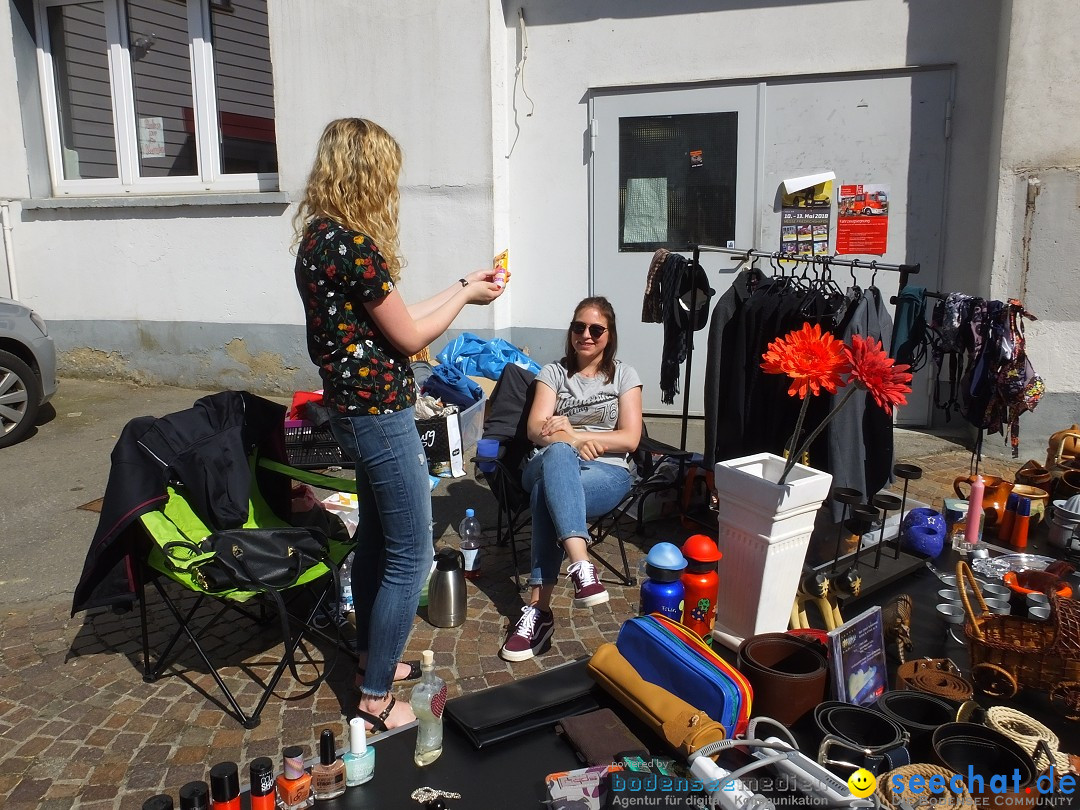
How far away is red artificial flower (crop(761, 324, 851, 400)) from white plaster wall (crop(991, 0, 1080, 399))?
3.83 meters

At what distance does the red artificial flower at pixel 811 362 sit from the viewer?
2484mm

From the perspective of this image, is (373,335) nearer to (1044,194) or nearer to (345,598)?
(345,598)

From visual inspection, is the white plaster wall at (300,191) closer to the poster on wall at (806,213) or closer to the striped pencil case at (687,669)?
the poster on wall at (806,213)

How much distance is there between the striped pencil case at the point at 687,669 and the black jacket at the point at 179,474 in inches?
65.1

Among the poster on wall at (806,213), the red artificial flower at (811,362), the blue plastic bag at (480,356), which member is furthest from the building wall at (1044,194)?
the red artificial flower at (811,362)

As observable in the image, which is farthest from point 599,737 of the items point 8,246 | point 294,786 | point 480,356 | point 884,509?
point 8,246

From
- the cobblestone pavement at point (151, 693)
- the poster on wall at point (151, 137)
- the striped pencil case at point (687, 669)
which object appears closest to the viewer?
the striped pencil case at point (687, 669)

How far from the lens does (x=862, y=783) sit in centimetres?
172

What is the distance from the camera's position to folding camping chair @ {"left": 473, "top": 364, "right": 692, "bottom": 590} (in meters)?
3.93

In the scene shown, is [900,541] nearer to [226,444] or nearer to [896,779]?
[896,779]

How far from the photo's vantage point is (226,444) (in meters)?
3.19

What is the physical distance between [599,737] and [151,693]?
1872 mm

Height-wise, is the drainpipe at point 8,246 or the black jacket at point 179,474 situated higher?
the drainpipe at point 8,246

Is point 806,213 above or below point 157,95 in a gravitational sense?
below
